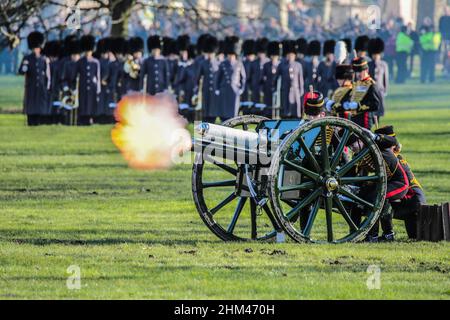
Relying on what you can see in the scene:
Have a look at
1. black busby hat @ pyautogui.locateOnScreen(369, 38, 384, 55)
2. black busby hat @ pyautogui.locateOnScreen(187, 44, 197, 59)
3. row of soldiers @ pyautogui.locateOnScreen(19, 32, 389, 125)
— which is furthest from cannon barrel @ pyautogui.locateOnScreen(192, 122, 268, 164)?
black busby hat @ pyautogui.locateOnScreen(187, 44, 197, 59)

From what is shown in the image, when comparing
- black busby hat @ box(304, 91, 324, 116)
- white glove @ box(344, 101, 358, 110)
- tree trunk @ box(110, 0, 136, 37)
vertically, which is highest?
tree trunk @ box(110, 0, 136, 37)

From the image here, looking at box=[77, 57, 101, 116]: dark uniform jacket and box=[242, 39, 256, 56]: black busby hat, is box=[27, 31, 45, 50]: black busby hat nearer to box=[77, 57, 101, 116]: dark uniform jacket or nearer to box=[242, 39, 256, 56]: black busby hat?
box=[77, 57, 101, 116]: dark uniform jacket

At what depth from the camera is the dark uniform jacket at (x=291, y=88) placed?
3438 centimetres

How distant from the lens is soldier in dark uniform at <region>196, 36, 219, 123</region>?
34.2 meters

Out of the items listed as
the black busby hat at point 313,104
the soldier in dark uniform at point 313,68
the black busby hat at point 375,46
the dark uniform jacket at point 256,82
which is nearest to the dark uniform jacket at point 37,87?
the dark uniform jacket at point 256,82

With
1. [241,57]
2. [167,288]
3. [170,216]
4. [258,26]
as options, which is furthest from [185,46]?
[258,26]

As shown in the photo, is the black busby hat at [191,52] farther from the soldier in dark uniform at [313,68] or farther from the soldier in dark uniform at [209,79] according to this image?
the soldier in dark uniform at [313,68]

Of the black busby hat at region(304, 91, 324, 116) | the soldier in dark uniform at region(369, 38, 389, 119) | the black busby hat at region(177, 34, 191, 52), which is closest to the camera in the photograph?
the black busby hat at region(304, 91, 324, 116)

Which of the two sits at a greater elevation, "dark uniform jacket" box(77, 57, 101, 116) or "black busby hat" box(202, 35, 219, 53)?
"black busby hat" box(202, 35, 219, 53)

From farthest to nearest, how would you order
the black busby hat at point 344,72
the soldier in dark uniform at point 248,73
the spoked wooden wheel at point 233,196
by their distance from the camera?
the soldier in dark uniform at point 248,73 → the black busby hat at point 344,72 → the spoked wooden wheel at point 233,196

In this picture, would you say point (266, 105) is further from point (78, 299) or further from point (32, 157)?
point (78, 299)

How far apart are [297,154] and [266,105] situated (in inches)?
837

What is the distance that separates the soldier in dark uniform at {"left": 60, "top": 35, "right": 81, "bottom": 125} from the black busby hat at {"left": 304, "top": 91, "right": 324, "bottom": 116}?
21212 mm

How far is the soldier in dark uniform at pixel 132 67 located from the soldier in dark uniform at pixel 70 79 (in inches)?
40.6
